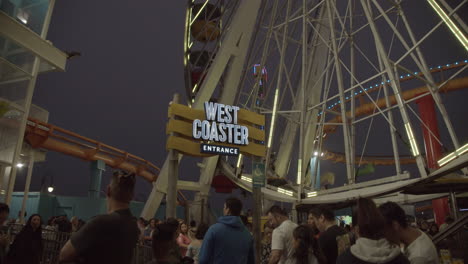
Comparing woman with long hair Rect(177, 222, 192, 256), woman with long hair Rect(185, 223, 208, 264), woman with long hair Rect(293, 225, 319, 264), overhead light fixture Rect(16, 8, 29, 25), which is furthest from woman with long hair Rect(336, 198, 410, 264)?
overhead light fixture Rect(16, 8, 29, 25)

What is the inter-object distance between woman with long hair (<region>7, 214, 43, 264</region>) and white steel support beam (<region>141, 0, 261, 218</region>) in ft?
42.6

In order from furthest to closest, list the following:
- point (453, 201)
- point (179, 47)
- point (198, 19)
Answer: point (179, 47)
point (198, 19)
point (453, 201)

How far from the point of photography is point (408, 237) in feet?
9.70

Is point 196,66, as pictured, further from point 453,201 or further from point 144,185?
point 144,185

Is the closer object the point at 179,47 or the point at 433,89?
the point at 433,89

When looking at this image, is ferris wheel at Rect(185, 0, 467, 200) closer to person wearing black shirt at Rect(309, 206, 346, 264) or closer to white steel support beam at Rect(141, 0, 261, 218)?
white steel support beam at Rect(141, 0, 261, 218)

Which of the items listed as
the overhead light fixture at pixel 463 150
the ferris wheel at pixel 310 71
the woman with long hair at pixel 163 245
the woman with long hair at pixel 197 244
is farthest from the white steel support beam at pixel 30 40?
the overhead light fixture at pixel 463 150

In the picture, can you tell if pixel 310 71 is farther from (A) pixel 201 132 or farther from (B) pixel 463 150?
(B) pixel 463 150

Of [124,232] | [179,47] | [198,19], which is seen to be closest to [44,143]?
[198,19]

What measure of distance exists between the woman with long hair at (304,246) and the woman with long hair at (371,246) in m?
1.38

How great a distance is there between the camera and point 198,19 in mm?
20062

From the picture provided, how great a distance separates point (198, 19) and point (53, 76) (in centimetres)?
6925

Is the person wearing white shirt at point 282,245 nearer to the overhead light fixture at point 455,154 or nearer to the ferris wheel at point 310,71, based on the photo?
the overhead light fixture at point 455,154

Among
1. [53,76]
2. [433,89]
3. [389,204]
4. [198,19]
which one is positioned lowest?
[389,204]
